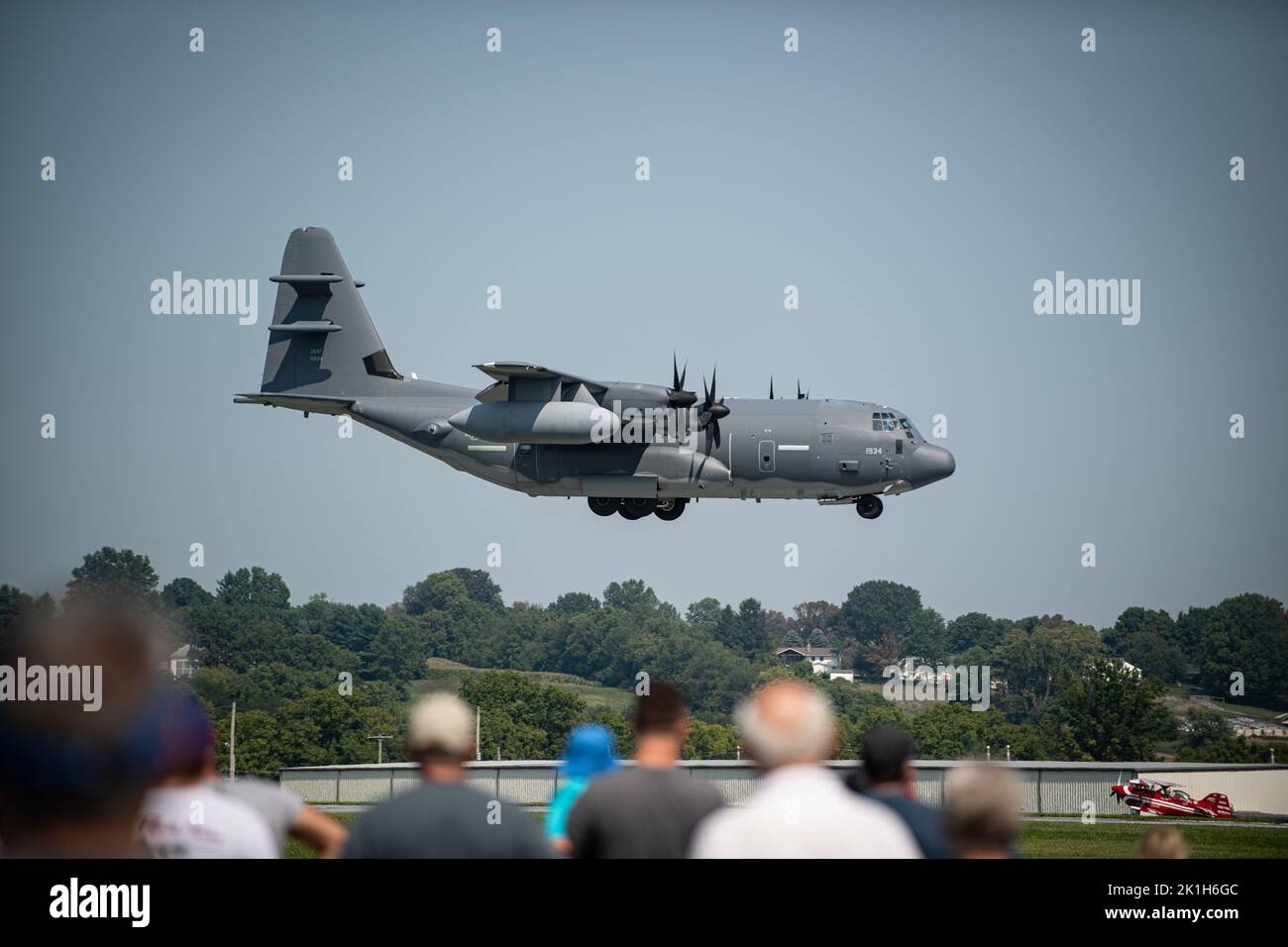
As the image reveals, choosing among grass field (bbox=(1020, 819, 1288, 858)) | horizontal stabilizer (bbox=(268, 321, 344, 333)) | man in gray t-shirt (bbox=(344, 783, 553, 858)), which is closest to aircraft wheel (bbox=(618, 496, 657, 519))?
horizontal stabilizer (bbox=(268, 321, 344, 333))

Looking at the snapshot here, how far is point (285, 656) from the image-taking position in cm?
9281

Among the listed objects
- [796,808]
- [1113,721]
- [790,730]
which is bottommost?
[1113,721]

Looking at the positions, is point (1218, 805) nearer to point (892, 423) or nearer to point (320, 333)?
point (892, 423)

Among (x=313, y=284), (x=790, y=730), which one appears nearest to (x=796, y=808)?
(x=790, y=730)

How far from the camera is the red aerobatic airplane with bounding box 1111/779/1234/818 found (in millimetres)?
56375

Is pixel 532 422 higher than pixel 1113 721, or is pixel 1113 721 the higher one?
pixel 532 422

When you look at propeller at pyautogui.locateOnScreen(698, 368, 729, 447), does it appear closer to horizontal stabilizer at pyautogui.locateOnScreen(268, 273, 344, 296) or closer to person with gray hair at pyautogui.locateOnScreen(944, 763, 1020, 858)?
horizontal stabilizer at pyautogui.locateOnScreen(268, 273, 344, 296)

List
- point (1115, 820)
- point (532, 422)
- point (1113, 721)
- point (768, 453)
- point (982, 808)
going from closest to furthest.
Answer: point (982, 808), point (532, 422), point (768, 453), point (1115, 820), point (1113, 721)

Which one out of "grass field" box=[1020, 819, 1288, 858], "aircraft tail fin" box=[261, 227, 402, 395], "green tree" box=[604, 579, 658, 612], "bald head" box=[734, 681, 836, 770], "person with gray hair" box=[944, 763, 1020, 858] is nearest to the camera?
"person with gray hair" box=[944, 763, 1020, 858]

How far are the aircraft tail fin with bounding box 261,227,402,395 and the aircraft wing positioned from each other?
23.9 feet

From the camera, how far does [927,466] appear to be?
50594 millimetres

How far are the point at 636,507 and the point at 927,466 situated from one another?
10479 mm
